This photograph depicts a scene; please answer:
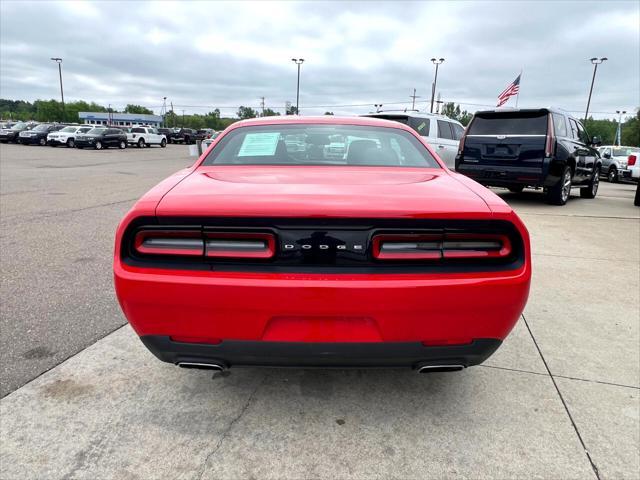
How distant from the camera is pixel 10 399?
2.31 m

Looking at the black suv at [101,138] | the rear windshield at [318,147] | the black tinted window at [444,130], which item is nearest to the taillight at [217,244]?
the rear windshield at [318,147]

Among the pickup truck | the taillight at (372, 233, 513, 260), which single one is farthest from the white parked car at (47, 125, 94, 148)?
the taillight at (372, 233, 513, 260)

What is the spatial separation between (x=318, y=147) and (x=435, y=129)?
31.4ft

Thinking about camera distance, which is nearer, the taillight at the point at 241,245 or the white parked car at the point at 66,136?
the taillight at the point at 241,245

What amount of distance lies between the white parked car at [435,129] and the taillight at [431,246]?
9.11 meters

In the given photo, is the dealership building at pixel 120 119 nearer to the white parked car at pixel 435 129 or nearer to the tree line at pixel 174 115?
the tree line at pixel 174 115

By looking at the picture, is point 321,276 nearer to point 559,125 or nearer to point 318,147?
point 318,147

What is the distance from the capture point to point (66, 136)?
3044 centimetres

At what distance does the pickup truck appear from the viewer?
35562 millimetres

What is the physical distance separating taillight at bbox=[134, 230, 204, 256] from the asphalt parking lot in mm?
918

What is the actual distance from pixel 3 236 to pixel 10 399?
4186 millimetres

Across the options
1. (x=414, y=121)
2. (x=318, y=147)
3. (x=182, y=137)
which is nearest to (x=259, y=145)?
(x=318, y=147)

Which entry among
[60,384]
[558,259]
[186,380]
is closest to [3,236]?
[60,384]

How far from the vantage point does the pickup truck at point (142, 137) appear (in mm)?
35562
